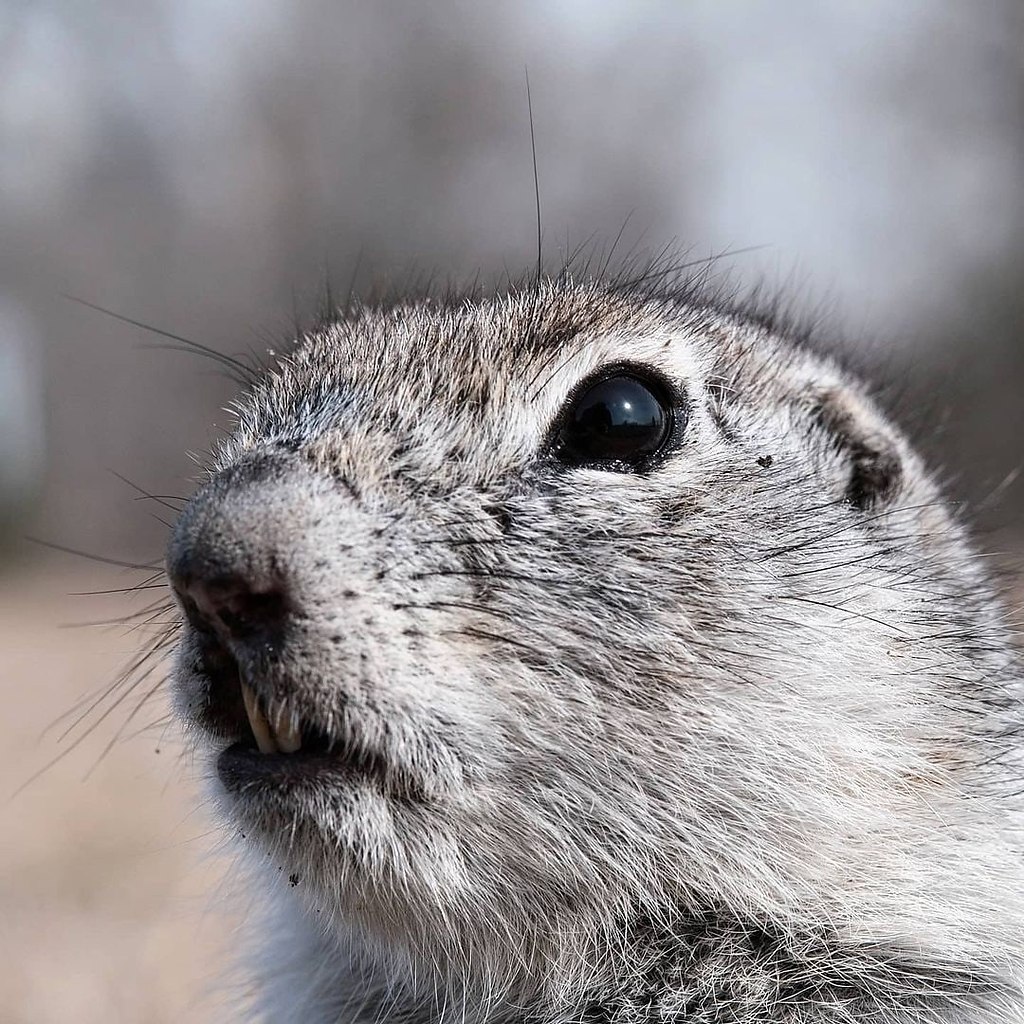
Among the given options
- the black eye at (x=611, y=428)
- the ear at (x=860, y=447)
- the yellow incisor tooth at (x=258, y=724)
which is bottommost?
the yellow incisor tooth at (x=258, y=724)

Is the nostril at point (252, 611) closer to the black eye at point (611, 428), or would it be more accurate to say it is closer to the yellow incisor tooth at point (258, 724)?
the yellow incisor tooth at point (258, 724)

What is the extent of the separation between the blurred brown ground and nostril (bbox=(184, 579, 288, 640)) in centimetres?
111

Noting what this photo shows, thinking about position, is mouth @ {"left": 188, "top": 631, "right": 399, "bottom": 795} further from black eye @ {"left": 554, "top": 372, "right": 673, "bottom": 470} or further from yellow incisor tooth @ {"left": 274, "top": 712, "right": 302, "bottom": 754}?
black eye @ {"left": 554, "top": 372, "right": 673, "bottom": 470}

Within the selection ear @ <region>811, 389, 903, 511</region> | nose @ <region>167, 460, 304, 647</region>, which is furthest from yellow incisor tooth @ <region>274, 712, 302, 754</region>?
ear @ <region>811, 389, 903, 511</region>

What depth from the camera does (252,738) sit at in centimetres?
279

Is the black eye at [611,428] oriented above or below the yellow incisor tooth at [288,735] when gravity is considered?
above

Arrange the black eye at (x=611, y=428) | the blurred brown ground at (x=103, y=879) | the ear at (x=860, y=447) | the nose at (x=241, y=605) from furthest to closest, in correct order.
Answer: the blurred brown ground at (x=103, y=879)
the ear at (x=860, y=447)
the black eye at (x=611, y=428)
the nose at (x=241, y=605)

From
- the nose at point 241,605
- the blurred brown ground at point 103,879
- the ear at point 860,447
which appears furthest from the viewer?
the blurred brown ground at point 103,879

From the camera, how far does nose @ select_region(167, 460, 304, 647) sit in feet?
8.36

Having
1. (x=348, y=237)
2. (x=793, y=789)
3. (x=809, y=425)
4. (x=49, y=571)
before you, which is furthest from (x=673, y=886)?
(x=348, y=237)

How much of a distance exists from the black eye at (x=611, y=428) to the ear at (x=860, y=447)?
93cm

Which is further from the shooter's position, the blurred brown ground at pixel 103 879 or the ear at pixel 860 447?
the blurred brown ground at pixel 103 879

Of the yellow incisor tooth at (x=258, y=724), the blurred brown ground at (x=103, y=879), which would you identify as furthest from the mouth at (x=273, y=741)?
the blurred brown ground at (x=103, y=879)

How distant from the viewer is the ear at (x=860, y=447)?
3.87m
